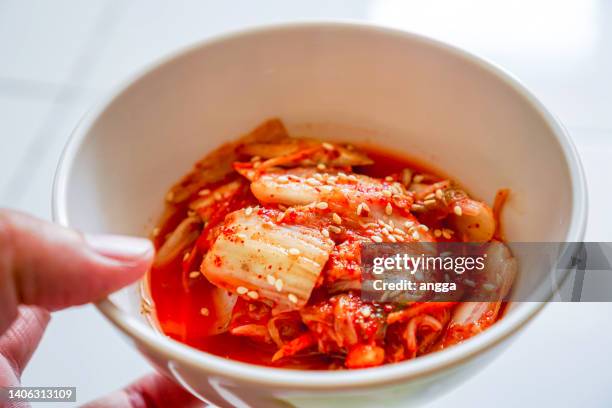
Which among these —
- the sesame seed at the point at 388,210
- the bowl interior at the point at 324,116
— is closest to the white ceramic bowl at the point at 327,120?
the bowl interior at the point at 324,116

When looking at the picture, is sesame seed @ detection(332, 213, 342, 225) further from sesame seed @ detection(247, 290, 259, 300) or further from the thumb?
the thumb

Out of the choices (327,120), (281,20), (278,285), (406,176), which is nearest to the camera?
(278,285)

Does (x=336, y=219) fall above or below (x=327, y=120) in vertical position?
below

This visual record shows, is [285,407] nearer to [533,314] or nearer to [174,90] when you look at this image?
[533,314]

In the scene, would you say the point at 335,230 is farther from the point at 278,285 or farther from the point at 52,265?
the point at 52,265

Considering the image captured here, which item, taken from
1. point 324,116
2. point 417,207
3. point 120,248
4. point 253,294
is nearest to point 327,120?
point 324,116

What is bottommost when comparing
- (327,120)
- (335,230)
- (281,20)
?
(335,230)
